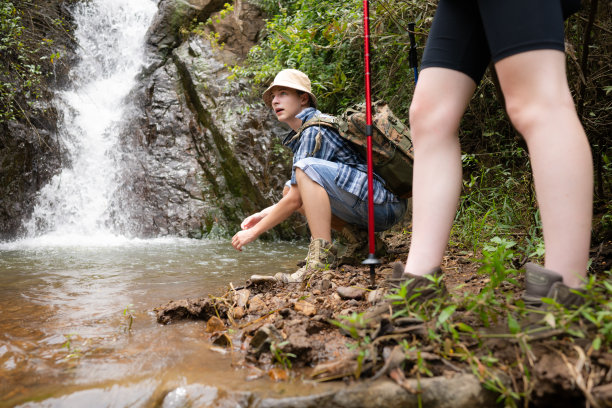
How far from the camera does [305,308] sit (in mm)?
1780

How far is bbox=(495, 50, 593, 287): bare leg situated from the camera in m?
1.17

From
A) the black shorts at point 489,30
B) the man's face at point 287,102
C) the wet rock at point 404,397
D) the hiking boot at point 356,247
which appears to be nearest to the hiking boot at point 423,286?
the wet rock at point 404,397

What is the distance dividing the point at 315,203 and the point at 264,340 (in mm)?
1512

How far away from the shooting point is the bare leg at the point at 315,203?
2.79 m

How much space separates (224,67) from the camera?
815 centimetres

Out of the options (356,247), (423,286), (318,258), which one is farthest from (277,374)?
(356,247)

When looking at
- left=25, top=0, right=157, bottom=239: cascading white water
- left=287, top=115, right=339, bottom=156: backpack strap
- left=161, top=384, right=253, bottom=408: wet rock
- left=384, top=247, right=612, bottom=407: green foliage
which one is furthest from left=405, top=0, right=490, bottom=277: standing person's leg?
left=25, top=0, right=157, bottom=239: cascading white water

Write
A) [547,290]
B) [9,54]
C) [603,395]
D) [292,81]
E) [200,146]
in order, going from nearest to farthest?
1. [603,395]
2. [547,290]
3. [292,81]
4. [9,54]
5. [200,146]

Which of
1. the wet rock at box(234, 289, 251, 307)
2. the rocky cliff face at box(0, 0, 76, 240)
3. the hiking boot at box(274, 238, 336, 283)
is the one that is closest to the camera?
the wet rock at box(234, 289, 251, 307)

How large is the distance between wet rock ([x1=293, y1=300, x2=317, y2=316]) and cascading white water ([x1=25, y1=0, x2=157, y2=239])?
6631mm

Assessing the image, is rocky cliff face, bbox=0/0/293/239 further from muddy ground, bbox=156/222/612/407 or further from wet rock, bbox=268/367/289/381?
wet rock, bbox=268/367/289/381

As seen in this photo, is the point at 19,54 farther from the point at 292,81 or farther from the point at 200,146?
the point at 292,81

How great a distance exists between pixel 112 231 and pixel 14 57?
339 cm

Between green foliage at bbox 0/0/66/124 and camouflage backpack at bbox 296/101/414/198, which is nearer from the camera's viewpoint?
camouflage backpack at bbox 296/101/414/198
